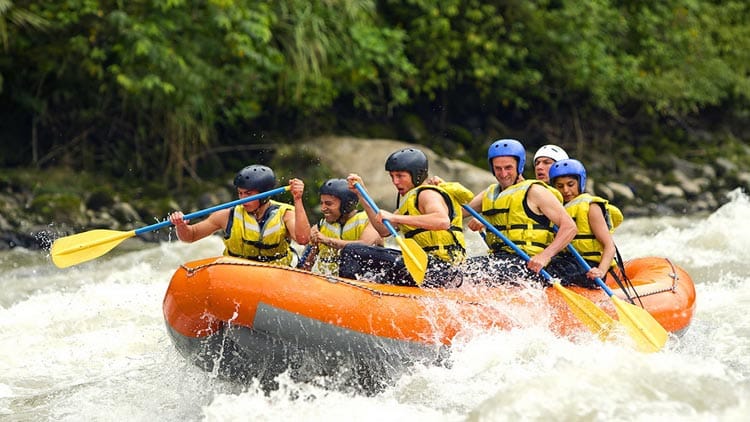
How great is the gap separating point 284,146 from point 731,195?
6.10 m

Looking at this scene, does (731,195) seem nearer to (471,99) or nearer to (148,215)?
(471,99)

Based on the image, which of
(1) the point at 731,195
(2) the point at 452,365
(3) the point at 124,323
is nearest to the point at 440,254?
(2) the point at 452,365

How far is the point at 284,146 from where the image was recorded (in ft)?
46.6

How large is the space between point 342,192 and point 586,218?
1.52m

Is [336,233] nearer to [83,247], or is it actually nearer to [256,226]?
[256,226]

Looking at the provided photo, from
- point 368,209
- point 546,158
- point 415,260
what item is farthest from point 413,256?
point 546,158

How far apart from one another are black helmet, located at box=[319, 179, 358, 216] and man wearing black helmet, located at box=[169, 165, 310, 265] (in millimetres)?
235

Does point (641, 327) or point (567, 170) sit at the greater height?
point (567, 170)

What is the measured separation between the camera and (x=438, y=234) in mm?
6551

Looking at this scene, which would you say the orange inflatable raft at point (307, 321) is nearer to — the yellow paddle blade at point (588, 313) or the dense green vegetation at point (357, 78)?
the yellow paddle blade at point (588, 313)

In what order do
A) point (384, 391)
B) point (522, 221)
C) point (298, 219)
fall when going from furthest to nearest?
point (522, 221) < point (298, 219) < point (384, 391)

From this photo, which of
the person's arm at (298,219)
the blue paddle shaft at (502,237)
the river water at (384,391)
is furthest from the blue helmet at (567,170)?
the person's arm at (298,219)

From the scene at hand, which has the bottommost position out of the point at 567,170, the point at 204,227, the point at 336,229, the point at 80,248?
the point at 80,248

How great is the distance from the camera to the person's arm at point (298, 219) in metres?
6.55
